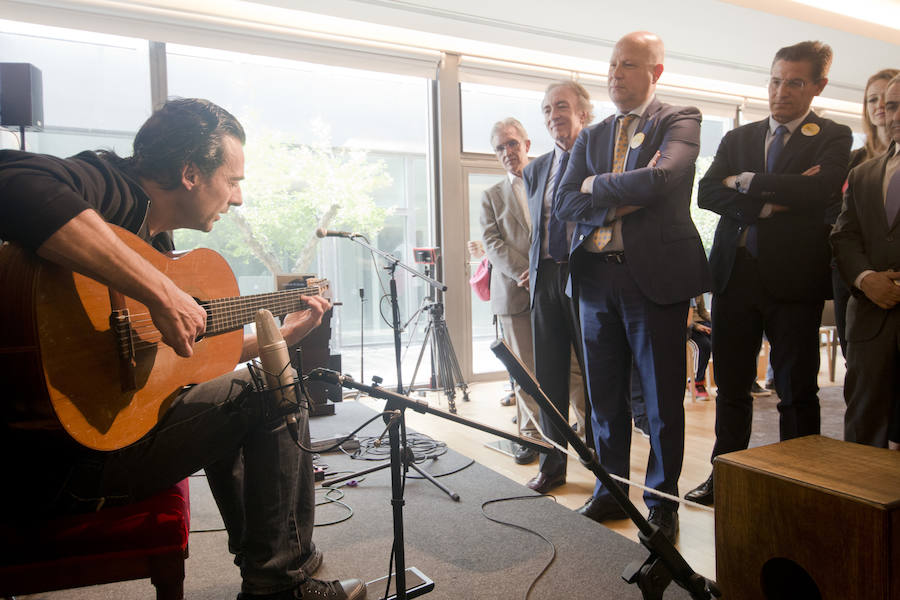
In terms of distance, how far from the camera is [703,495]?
2361mm

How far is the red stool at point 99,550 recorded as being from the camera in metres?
1.06

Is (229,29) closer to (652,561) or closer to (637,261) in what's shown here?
(637,261)

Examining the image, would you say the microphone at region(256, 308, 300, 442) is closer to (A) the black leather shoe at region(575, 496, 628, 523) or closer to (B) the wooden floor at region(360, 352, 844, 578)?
(B) the wooden floor at region(360, 352, 844, 578)

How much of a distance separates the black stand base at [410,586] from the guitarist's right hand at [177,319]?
3.04ft

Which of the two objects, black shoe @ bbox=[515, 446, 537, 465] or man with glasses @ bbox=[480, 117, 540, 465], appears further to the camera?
man with glasses @ bbox=[480, 117, 540, 465]

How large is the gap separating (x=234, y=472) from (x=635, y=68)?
1896 mm

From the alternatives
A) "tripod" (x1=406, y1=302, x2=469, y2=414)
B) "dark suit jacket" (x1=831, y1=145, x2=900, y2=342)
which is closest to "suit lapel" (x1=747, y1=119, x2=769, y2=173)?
"dark suit jacket" (x1=831, y1=145, x2=900, y2=342)

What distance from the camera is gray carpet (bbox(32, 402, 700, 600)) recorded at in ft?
5.68

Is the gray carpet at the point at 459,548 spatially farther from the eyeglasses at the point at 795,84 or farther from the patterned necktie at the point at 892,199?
the eyeglasses at the point at 795,84

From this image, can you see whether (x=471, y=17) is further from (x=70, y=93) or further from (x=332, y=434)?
(x=332, y=434)

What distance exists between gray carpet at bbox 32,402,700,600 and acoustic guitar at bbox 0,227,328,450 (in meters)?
0.89

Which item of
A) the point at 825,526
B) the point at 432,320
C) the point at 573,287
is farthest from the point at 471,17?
the point at 825,526

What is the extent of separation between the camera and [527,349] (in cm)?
330

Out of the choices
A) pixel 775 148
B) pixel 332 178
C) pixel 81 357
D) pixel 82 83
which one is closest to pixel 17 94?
pixel 82 83
